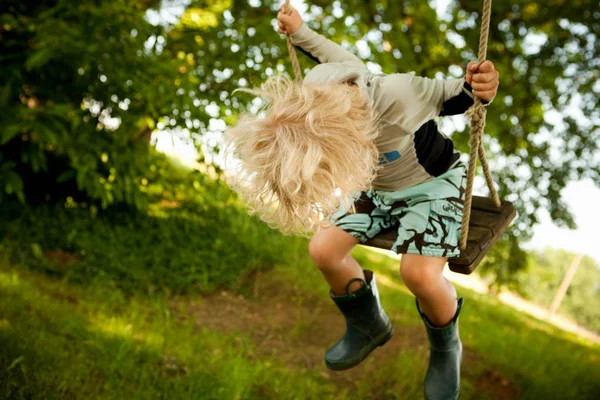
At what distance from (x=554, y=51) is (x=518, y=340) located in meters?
2.63

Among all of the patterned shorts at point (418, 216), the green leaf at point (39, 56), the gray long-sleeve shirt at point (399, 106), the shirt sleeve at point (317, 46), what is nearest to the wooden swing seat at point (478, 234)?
the patterned shorts at point (418, 216)

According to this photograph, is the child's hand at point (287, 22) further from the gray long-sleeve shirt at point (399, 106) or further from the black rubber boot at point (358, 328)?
the black rubber boot at point (358, 328)

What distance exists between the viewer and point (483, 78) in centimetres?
167

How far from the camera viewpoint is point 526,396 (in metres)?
3.52

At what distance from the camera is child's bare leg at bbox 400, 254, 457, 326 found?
1.87m

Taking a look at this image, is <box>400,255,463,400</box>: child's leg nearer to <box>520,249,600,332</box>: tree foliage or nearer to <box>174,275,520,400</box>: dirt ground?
<box>174,275,520,400</box>: dirt ground

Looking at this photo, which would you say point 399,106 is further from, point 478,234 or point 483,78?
point 478,234

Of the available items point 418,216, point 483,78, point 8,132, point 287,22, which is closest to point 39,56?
point 8,132

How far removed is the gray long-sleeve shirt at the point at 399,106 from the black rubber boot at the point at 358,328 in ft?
1.67

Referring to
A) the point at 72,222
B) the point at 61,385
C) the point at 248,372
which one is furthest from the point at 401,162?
the point at 72,222

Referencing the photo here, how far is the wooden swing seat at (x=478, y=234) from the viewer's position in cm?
184

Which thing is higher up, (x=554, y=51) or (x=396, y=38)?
(x=396, y=38)

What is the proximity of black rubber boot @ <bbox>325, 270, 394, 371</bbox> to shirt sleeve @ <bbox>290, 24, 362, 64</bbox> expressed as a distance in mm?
939

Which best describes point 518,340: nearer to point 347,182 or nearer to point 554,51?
point 554,51
